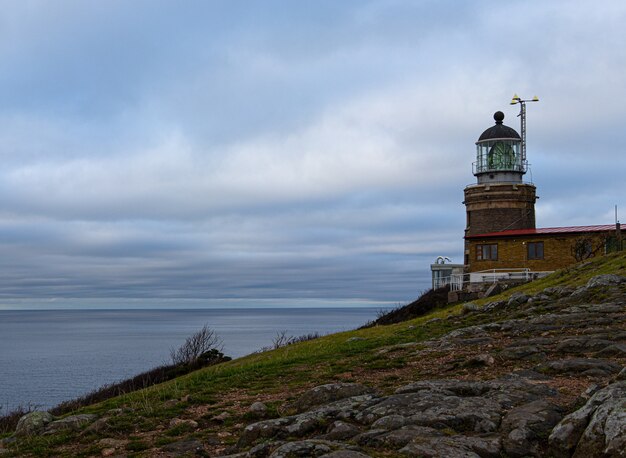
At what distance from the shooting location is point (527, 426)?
842 centimetres

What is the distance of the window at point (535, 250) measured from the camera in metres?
49.4

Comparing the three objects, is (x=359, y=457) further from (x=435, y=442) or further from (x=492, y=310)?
(x=492, y=310)

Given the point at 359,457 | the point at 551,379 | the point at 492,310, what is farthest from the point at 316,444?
the point at 492,310

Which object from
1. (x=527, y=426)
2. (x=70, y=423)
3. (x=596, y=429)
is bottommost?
(x=70, y=423)

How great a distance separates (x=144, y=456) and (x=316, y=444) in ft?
9.10

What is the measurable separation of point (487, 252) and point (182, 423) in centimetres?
4349

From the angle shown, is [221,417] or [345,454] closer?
[345,454]

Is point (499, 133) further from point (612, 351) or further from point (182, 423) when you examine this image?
point (182, 423)

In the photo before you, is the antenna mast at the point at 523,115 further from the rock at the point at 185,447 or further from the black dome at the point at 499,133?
the rock at the point at 185,447

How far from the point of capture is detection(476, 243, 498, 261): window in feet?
169

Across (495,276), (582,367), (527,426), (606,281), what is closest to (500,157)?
(495,276)

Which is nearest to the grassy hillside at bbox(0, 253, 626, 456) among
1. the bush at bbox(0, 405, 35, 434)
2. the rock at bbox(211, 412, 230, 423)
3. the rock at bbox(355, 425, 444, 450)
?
the rock at bbox(211, 412, 230, 423)

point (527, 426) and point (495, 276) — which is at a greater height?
point (495, 276)

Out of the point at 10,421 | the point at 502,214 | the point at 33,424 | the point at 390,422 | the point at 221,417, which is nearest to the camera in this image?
the point at 390,422
